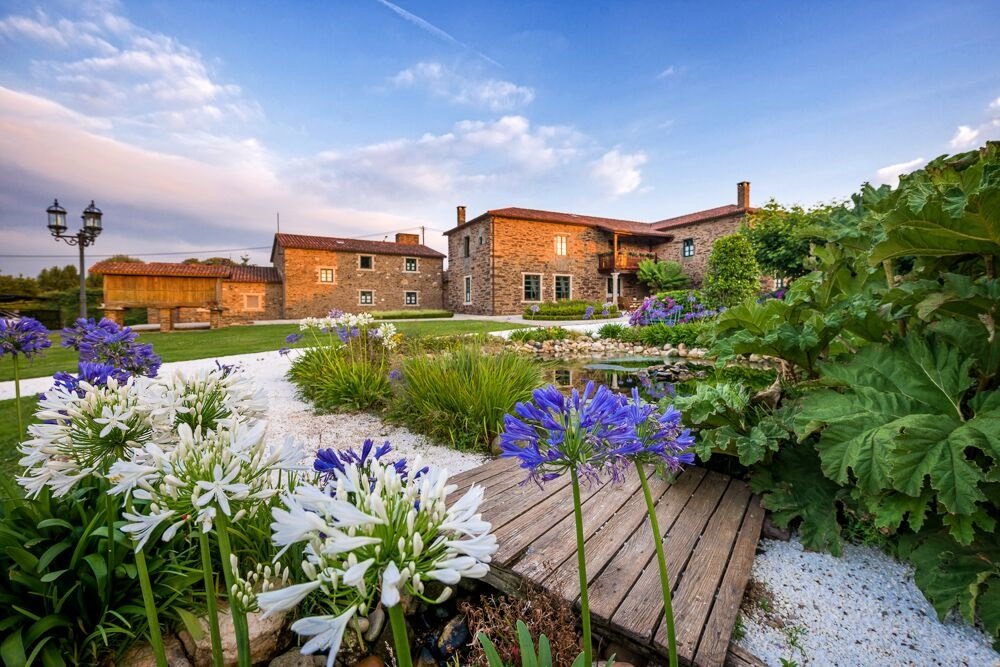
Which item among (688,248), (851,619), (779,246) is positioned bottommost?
(851,619)

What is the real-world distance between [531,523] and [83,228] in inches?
530

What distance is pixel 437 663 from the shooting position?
152cm

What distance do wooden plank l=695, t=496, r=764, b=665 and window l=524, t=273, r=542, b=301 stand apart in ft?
69.7

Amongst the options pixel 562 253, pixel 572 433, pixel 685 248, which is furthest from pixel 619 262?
pixel 572 433

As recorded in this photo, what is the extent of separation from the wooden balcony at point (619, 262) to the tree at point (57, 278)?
A: 120 feet

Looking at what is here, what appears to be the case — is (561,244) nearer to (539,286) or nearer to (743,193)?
(539,286)

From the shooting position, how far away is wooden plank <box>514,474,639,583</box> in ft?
5.42

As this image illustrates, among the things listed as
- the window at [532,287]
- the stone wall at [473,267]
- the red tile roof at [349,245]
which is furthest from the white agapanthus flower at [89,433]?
the red tile roof at [349,245]

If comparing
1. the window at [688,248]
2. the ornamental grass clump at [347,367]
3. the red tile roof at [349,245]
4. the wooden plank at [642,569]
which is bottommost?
the wooden plank at [642,569]

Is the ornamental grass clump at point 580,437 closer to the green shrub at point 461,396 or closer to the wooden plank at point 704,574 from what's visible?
the wooden plank at point 704,574

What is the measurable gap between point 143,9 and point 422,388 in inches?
347

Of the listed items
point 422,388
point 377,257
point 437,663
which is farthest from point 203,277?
point 437,663

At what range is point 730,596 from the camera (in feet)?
4.98

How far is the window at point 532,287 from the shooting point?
22969 mm
